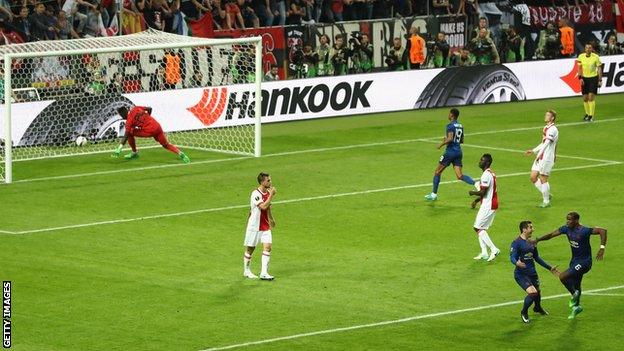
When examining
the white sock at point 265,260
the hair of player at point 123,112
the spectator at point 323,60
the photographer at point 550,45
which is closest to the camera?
the white sock at point 265,260

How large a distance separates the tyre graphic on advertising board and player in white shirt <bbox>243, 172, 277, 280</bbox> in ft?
73.8

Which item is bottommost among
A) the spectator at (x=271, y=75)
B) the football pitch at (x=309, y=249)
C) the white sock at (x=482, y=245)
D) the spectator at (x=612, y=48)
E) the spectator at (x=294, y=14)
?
the football pitch at (x=309, y=249)

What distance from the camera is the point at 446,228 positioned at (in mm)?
30312

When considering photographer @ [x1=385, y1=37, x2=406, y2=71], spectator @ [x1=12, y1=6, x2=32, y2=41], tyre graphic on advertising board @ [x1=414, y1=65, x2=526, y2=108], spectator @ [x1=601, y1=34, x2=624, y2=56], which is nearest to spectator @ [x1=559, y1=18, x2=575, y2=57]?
spectator @ [x1=601, y1=34, x2=624, y2=56]

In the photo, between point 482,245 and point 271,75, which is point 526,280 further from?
point 271,75

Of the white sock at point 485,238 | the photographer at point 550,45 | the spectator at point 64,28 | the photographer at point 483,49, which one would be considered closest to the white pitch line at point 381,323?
the white sock at point 485,238

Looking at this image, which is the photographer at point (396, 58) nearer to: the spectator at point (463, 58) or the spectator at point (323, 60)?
the spectator at point (463, 58)

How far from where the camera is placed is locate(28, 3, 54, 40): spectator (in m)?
43.8

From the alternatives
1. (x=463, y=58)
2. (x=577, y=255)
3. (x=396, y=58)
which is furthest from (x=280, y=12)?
(x=577, y=255)

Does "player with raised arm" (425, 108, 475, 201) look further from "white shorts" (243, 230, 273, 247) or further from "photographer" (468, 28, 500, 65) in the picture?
"photographer" (468, 28, 500, 65)

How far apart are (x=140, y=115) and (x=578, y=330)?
17.7 metres

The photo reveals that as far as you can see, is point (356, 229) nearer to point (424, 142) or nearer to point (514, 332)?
point (514, 332)

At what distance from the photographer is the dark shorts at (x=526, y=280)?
22.9 meters

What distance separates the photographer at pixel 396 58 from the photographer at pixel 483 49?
335cm
